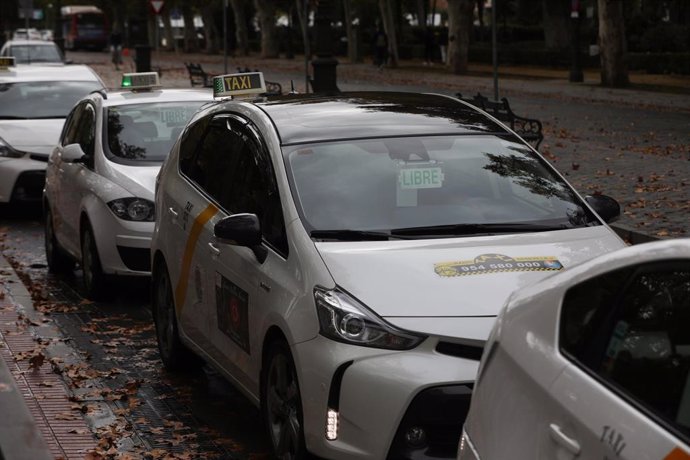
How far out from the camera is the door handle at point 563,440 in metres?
3.49

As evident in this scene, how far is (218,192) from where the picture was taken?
309 inches

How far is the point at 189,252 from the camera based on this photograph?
8000 millimetres

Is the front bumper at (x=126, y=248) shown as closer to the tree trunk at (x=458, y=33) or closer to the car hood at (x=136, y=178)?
the car hood at (x=136, y=178)

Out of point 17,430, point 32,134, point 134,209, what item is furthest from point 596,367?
point 32,134

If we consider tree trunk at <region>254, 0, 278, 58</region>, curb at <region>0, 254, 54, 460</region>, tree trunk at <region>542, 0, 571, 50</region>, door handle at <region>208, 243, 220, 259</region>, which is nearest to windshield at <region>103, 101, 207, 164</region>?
curb at <region>0, 254, 54, 460</region>

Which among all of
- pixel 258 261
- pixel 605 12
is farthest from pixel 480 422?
pixel 605 12

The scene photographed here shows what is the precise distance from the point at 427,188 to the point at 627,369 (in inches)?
143

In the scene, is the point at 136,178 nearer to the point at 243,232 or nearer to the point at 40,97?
the point at 243,232

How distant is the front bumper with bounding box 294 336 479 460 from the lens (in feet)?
18.7

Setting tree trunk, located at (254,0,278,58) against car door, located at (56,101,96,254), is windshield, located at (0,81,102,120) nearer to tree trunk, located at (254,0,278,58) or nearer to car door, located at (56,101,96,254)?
car door, located at (56,101,96,254)

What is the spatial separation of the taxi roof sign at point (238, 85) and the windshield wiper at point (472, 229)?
4196mm

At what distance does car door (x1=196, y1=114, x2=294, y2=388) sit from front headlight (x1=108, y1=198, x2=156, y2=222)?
128 inches

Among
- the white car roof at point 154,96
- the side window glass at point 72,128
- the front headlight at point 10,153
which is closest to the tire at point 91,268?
the white car roof at point 154,96

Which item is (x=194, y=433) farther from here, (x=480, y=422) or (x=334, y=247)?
(x=480, y=422)
